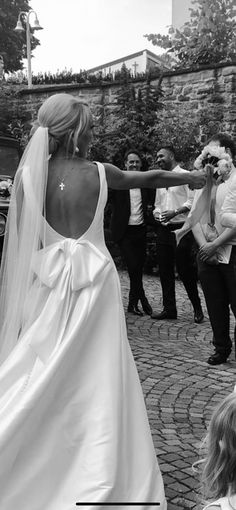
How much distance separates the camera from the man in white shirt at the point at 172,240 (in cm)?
669

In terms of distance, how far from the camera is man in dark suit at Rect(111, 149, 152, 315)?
6.95 meters

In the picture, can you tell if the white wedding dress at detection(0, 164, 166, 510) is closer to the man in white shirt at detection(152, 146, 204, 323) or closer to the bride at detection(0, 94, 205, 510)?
the bride at detection(0, 94, 205, 510)

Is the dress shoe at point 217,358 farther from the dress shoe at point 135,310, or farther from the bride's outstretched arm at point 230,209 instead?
the dress shoe at point 135,310

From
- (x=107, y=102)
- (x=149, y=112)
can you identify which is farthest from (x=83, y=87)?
(x=149, y=112)

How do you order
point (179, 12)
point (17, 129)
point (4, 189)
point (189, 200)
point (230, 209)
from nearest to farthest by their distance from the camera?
→ point (230, 209) → point (189, 200) → point (4, 189) → point (17, 129) → point (179, 12)

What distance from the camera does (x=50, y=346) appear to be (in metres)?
2.66

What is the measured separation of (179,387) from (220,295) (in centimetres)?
96

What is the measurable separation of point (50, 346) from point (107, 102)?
39.3 ft

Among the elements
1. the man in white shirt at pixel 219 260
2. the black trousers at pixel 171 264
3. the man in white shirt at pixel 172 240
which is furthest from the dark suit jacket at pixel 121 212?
the man in white shirt at pixel 219 260

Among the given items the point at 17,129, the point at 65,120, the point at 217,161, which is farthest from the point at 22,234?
the point at 17,129

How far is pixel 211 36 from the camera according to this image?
44.3ft

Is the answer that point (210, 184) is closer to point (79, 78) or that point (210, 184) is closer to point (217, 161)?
point (217, 161)

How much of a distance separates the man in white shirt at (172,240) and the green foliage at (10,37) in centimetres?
2745

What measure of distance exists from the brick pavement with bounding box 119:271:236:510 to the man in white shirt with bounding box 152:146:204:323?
0.99 ft
